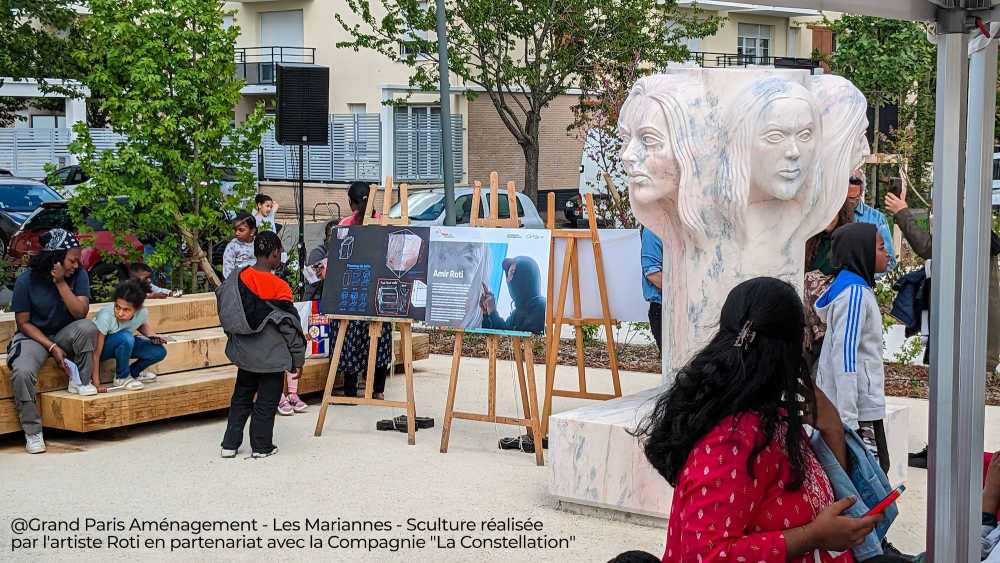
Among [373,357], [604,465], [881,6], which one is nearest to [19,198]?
[373,357]

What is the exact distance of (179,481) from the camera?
6.87m

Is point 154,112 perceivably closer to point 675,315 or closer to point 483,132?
point 675,315

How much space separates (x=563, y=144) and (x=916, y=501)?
99.3 ft

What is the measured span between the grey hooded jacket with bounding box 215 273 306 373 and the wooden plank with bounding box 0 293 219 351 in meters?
1.95

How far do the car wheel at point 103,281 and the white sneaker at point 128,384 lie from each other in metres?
4.16

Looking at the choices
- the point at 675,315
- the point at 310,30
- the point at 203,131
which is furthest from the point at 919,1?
the point at 310,30

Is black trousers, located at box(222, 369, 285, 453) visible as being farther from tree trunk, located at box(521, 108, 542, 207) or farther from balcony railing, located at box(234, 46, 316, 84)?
balcony railing, located at box(234, 46, 316, 84)

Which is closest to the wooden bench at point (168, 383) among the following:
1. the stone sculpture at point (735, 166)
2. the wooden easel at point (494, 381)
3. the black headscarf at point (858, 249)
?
the wooden easel at point (494, 381)

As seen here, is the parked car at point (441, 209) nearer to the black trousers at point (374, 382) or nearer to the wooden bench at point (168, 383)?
the wooden bench at point (168, 383)

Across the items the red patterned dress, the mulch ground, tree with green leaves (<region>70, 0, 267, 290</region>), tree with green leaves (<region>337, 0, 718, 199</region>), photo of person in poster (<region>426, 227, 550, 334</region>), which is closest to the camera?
the red patterned dress

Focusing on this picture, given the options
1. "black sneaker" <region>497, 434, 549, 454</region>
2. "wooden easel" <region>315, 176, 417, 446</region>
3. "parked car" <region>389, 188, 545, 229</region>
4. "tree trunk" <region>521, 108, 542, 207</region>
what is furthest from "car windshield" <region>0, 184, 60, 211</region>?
"black sneaker" <region>497, 434, 549, 454</region>

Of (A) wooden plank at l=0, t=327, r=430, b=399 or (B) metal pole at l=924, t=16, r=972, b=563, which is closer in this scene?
(B) metal pole at l=924, t=16, r=972, b=563

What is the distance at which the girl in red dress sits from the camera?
9.09 ft

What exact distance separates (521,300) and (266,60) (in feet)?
105
